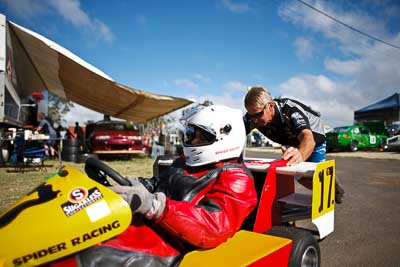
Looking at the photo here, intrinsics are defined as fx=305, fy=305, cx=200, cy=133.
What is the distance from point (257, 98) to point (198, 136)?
1217mm

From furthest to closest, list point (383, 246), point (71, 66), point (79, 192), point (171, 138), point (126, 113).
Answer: point (171, 138)
point (126, 113)
point (71, 66)
point (383, 246)
point (79, 192)

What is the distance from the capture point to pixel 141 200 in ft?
4.44

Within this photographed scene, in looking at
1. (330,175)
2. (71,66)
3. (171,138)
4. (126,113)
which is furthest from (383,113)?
(330,175)

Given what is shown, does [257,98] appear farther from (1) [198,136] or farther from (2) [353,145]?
(2) [353,145]

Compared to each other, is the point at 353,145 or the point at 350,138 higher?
the point at 350,138

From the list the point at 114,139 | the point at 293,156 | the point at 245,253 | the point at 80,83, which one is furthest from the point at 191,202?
the point at 80,83

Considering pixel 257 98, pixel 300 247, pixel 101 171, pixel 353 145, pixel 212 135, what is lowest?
pixel 300 247

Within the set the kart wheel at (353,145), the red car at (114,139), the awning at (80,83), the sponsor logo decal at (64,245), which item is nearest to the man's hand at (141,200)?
the sponsor logo decal at (64,245)

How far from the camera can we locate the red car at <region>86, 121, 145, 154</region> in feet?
34.6

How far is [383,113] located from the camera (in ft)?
89.8

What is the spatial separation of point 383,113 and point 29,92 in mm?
27779

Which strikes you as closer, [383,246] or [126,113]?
[383,246]

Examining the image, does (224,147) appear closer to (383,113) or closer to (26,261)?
(26,261)

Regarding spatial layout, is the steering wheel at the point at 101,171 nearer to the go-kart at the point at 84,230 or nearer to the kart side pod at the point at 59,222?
the go-kart at the point at 84,230
